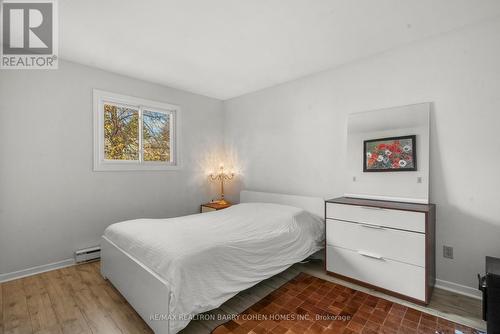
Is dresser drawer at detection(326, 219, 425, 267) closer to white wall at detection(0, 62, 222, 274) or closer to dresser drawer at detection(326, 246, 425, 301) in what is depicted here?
dresser drawer at detection(326, 246, 425, 301)

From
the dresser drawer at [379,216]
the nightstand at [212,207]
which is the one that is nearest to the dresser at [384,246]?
the dresser drawer at [379,216]

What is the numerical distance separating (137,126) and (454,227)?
409cm

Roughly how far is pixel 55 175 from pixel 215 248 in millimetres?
2292

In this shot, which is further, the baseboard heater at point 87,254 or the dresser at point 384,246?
the baseboard heater at point 87,254

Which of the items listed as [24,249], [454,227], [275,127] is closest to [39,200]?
[24,249]

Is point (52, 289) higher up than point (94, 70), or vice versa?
point (94, 70)

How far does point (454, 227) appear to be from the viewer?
2273 mm

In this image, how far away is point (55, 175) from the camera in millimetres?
2791

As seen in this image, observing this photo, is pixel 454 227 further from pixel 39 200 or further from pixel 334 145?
pixel 39 200

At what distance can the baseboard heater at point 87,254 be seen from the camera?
2895 millimetres

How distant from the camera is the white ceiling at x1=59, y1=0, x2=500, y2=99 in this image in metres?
1.94

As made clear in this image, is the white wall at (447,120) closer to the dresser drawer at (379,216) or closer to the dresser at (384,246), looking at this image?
the dresser at (384,246)

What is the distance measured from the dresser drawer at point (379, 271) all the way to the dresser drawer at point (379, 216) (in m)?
0.34
